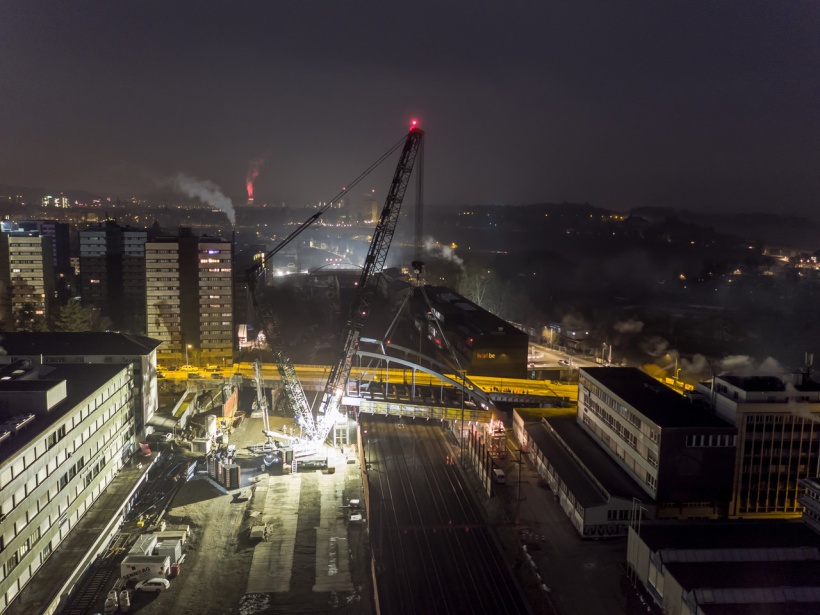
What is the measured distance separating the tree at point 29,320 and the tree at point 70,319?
1.77 ft

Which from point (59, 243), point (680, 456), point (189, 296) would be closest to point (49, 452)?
point (680, 456)

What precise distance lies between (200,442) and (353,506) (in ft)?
16.2

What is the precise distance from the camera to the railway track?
9.26m

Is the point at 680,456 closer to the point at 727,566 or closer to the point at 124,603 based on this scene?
the point at 727,566

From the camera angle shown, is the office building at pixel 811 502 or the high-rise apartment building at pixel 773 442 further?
the high-rise apartment building at pixel 773 442

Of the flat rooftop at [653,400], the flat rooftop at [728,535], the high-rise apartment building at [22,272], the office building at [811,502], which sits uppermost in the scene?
the high-rise apartment building at [22,272]

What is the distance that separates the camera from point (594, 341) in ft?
95.2

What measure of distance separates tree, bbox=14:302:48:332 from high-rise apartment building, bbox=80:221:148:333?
13.8 feet

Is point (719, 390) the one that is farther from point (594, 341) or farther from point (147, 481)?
point (594, 341)

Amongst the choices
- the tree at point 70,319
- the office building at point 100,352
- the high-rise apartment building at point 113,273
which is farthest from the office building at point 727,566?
the high-rise apartment building at point 113,273

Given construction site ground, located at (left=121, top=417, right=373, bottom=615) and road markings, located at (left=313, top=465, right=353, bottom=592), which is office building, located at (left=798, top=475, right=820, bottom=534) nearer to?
construction site ground, located at (left=121, top=417, right=373, bottom=615)

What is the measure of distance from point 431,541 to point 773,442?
21.0ft

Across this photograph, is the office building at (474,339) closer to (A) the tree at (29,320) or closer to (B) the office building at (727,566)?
(B) the office building at (727,566)

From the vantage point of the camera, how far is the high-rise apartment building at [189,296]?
2184 cm
